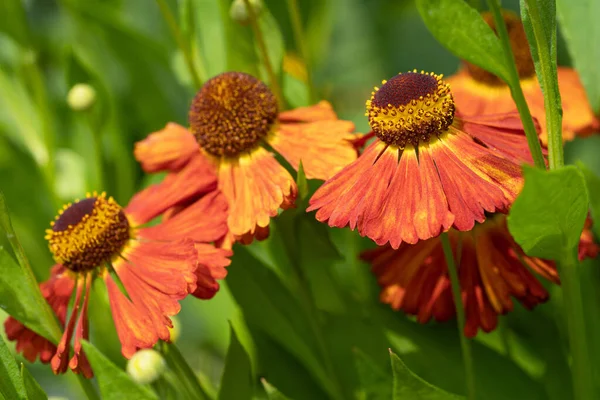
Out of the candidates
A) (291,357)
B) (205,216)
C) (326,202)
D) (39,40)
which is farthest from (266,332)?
(39,40)

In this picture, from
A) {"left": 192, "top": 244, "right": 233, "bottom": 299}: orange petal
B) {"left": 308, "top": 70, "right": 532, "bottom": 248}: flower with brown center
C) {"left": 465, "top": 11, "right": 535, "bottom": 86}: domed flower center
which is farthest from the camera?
{"left": 465, "top": 11, "right": 535, "bottom": 86}: domed flower center

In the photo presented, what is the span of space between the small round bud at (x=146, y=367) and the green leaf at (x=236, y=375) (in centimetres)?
11

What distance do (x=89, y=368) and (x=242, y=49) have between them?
599 millimetres

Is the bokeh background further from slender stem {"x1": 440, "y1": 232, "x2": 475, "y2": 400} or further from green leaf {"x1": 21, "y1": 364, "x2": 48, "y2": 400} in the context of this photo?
green leaf {"x1": 21, "y1": 364, "x2": 48, "y2": 400}

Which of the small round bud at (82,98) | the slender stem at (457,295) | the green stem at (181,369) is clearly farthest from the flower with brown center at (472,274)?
the small round bud at (82,98)

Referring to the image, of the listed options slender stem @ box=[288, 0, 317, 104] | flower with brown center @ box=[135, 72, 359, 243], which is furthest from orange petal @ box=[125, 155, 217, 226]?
slender stem @ box=[288, 0, 317, 104]

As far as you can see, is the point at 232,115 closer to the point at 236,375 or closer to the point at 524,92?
the point at 236,375

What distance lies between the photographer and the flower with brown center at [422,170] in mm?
722

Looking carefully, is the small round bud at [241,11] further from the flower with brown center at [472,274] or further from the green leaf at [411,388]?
the green leaf at [411,388]

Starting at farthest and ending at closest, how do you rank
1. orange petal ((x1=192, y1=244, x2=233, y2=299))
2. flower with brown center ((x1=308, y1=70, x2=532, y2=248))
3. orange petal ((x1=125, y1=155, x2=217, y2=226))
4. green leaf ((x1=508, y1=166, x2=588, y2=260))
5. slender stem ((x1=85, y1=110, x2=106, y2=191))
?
slender stem ((x1=85, y1=110, x2=106, y2=191))
orange petal ((x1=125, y1=155, x2=217, y2=226))
orange petal ((x1=192, y1=244, x2=233, y2=299))
flower with brown center ((x1=308, y1=70, x2=532, y2=248))
green leaf ((x1=508, y1=166, x2=588, y2=260))

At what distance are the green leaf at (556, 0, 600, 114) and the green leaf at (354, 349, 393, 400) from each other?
1.43 feet

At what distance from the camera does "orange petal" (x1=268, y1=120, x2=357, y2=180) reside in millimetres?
871

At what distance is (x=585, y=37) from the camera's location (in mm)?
1017

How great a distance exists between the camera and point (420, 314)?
902 mm
